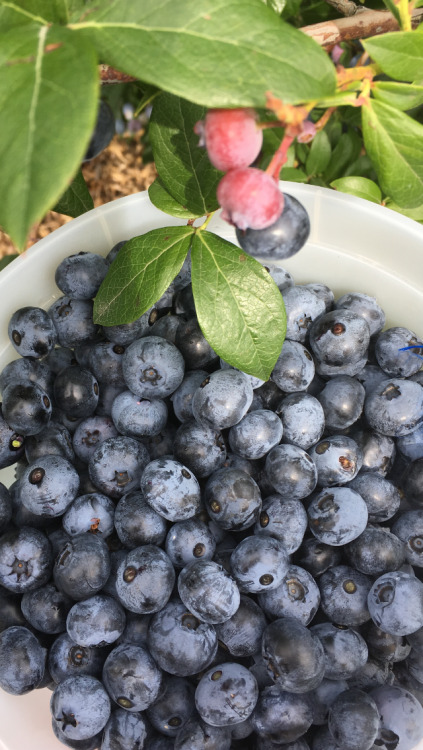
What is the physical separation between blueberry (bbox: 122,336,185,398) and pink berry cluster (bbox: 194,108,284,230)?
1.61 feet

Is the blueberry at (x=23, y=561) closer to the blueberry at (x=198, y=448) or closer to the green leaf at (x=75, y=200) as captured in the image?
the blueberry at (x=198, y=448)

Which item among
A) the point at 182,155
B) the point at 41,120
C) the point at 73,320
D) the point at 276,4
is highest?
the point at 41,120

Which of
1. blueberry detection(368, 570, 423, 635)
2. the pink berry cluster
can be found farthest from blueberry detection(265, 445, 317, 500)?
the pink berry cluster

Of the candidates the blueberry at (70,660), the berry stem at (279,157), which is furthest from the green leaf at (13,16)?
the blueberry at (70,660)

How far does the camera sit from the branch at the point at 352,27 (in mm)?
897

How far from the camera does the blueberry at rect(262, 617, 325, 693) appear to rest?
0.95 metres

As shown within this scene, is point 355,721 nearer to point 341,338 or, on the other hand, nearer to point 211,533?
point 211,533

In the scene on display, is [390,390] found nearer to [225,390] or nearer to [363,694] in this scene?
[225,390]

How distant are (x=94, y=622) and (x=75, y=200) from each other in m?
0.81

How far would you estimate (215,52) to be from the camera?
0.58 meters

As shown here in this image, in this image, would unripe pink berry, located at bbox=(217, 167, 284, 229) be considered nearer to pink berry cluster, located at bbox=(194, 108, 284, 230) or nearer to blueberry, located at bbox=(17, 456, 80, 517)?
pink berry cluster, located at bbox=(194, 108, 284, 230)

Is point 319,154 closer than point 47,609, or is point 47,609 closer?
point 47,609

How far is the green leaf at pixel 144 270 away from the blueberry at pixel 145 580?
415 mm

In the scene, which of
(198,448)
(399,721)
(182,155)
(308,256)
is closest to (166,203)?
(182,155)
